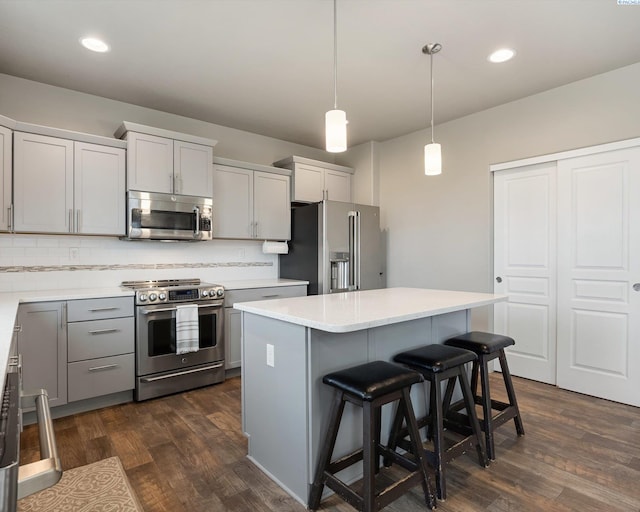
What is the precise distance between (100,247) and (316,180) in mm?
2526

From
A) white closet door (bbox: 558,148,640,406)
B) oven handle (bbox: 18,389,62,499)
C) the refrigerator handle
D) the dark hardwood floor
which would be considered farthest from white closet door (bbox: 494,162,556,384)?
oven handle (bbox: 18,389,62,499)

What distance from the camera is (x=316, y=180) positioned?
4773mm

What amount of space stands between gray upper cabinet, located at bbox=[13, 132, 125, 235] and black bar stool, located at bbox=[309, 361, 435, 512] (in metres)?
2.62

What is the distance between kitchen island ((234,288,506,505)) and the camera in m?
1.84

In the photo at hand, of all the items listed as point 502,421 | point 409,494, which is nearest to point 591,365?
point 502,421

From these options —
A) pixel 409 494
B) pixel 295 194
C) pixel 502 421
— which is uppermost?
pixel 295 194

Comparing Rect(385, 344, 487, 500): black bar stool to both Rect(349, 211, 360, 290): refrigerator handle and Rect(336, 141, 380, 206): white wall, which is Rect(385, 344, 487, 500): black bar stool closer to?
Rect(349, 211, 360, 290): refrigerator handle

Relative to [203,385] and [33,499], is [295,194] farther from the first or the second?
[33,499]

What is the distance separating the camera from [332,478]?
1.77 metres

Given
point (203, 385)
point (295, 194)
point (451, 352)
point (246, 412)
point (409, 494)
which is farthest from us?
point (295, 194)

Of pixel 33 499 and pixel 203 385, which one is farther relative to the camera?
pixel 203 385

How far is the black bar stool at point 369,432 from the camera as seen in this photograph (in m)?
1.63

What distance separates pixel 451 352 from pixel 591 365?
79.8 inches

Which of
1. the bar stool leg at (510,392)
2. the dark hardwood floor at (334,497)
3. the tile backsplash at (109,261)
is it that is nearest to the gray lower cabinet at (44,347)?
the dark hardwood floor at (334,497)
